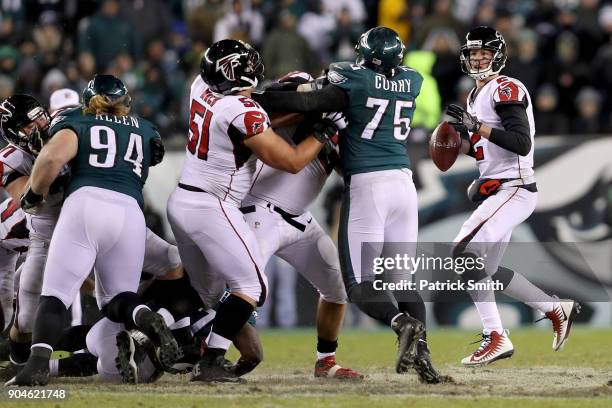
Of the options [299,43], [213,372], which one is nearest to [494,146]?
[213,372]

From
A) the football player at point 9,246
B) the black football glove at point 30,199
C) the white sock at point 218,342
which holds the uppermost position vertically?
the black football glove at point 30,199

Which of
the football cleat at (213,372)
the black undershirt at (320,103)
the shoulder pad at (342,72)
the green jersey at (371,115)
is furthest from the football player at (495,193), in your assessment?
the football cleat at (213,372)

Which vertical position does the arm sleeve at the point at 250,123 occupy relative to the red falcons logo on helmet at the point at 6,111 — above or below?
below

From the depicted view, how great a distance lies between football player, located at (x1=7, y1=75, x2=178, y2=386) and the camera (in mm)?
7426

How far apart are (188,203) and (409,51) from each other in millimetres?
7709

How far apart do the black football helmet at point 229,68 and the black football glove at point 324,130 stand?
492 mm

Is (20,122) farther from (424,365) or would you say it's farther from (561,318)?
(561,318)

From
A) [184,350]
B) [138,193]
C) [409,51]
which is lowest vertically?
[184,350]

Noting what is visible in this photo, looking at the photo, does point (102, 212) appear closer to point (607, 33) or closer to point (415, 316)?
point (415, 316)

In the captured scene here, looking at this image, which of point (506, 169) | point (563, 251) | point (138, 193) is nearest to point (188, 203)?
point (138, 193)

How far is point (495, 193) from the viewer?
891cm

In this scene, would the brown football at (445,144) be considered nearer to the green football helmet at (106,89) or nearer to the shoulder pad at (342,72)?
the shoulder pad at (342,72)

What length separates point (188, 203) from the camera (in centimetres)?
782

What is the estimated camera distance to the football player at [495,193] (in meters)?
8.66
